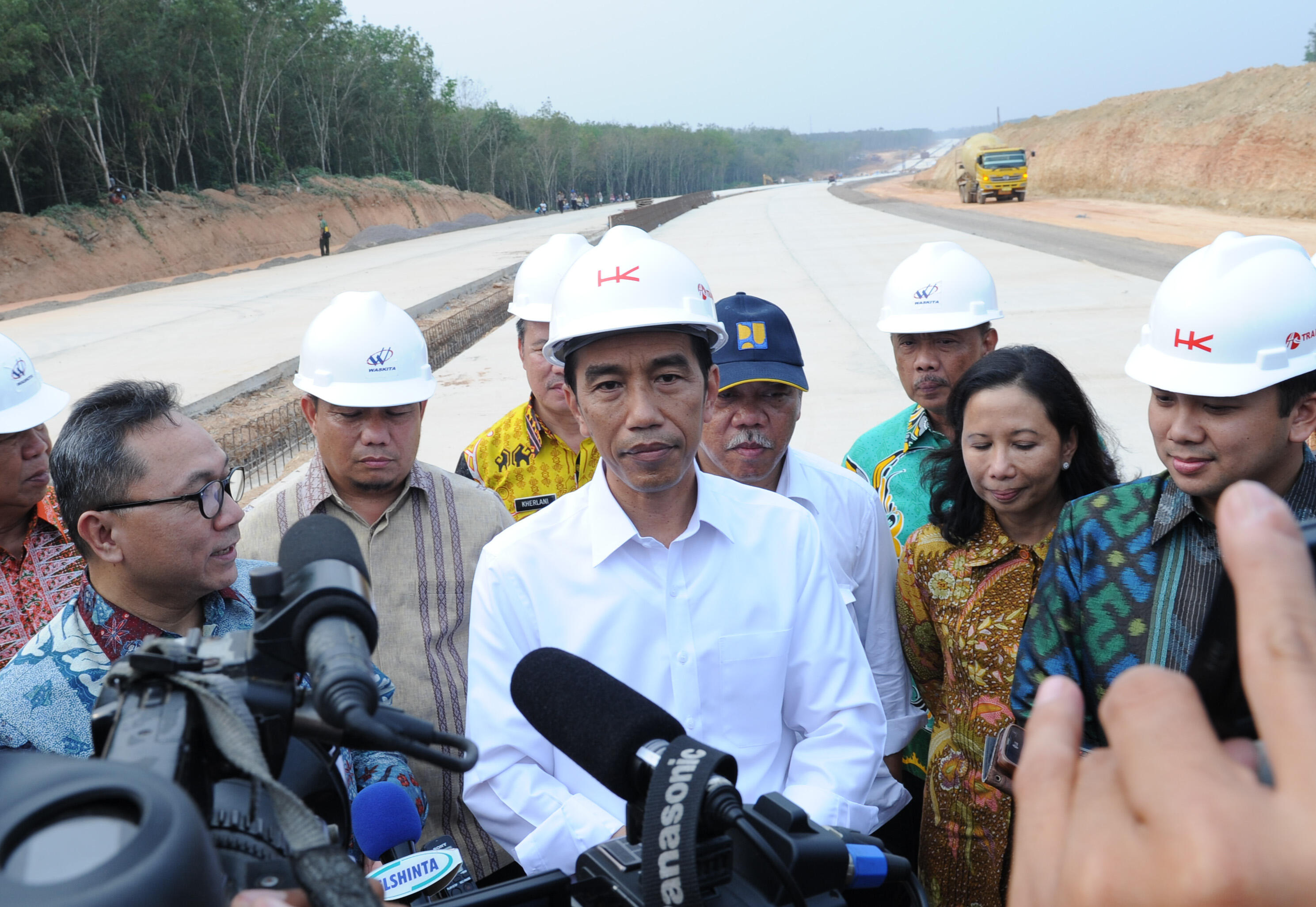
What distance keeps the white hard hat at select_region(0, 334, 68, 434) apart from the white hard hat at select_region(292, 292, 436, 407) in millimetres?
887

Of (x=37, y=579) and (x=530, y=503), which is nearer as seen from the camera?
(x=37, y=579)

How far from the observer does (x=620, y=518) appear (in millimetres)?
2627

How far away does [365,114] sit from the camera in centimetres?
8025

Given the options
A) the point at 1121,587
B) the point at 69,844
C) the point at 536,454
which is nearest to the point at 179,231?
the point at 536,454

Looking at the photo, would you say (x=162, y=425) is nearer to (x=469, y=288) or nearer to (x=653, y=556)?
(x=653, y=556)

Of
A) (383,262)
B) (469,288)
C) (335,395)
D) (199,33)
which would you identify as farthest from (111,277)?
(335,395)

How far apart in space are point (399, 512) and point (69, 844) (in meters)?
3.18

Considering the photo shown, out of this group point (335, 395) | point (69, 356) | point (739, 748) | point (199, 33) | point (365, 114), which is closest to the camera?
point (739, 748)

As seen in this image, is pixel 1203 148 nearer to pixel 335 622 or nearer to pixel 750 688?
pixel 750 688

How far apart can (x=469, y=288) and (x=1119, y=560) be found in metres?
25.2

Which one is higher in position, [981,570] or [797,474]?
[797,474]

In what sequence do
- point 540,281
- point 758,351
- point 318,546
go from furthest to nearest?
point 540,281, point 758,351, point 318,546

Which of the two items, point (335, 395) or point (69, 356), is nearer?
point (335, 395)

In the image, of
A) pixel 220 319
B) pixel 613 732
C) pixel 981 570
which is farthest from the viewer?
pixel 220 319
